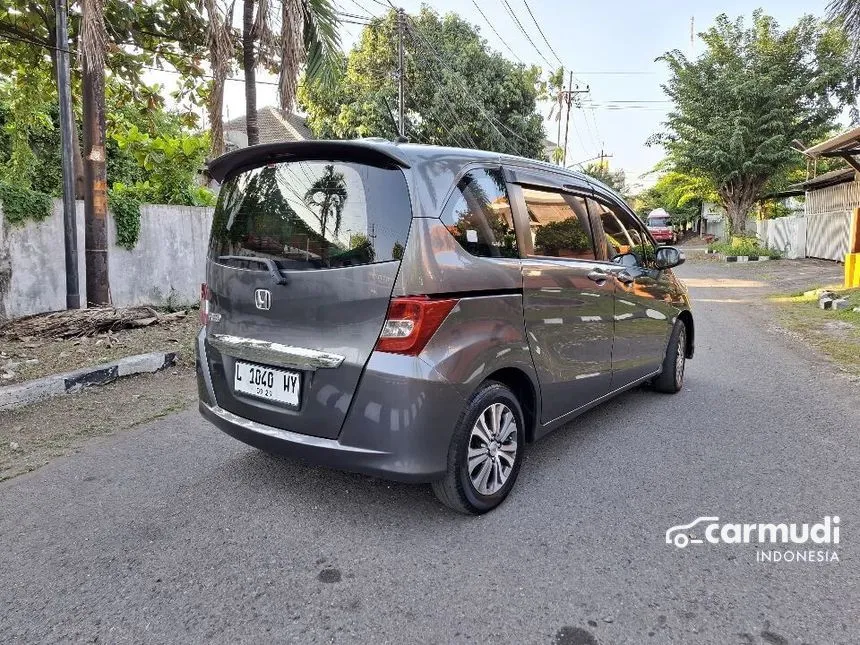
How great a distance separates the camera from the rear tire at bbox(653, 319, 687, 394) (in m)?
4.98

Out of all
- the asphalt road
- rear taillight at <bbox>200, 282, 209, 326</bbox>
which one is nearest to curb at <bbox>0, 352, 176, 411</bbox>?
the asphalt road

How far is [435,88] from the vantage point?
23297mm

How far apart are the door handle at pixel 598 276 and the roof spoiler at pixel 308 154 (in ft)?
5.04

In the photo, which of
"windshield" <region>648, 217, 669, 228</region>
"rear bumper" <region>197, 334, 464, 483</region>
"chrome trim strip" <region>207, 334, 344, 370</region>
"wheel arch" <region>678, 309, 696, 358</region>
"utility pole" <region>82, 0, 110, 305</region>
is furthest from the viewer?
"windshield" <region>648, 217, 669, 228</region>

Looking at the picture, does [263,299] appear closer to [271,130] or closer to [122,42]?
[122,42]

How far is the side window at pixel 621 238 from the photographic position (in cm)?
403

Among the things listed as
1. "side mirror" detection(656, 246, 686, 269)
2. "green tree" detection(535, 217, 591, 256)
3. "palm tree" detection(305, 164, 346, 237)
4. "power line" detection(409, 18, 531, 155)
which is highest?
"power line" detection(409, 18, 531, 155)

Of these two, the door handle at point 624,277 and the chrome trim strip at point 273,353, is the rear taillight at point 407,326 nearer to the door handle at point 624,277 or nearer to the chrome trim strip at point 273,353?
the chrome trim strip at point 273,353

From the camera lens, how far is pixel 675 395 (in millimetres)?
5121

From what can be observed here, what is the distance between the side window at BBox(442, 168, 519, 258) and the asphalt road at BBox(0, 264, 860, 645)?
4.27ft

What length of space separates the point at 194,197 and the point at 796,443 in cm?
1044

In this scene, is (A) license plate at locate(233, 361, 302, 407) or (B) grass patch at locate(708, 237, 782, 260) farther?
(B) grass patch at locate(708, 237, 782, 260)

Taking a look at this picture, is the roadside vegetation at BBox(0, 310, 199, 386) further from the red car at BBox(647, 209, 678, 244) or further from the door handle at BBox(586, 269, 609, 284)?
the red car at BBox(647, 209, 678, 244)

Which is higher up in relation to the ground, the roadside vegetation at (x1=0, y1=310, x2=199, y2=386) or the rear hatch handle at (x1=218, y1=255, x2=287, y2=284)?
the rear hatch handle at (x1=218, y1=255, x2=287, y2=284)
